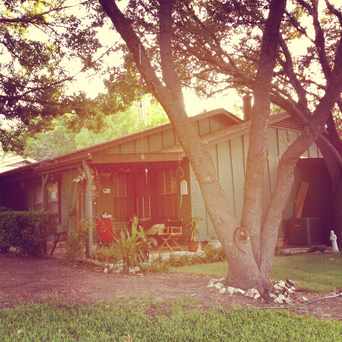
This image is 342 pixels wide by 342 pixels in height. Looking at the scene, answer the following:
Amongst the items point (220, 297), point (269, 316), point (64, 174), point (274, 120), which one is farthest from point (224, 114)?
point (269, 316)

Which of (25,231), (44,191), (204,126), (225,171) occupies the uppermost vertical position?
(204,126)

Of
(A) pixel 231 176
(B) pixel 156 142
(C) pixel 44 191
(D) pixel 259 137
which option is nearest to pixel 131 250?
(D) pixel 259 137

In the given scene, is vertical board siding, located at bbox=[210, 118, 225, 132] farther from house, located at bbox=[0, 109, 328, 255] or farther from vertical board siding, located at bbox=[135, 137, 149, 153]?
vertical board siding, located at bbox=[135, 137, 149, 153]

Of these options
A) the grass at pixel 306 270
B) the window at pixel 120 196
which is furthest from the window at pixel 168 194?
the grass at pixel 306 270

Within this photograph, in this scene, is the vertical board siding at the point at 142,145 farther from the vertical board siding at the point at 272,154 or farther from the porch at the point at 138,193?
the vertical board siding at the point at 272,154

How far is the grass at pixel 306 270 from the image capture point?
868 cm

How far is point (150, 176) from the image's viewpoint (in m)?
17.1

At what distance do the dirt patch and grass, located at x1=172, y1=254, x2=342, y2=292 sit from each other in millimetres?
714

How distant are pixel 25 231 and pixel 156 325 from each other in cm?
987

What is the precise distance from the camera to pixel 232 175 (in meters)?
14.4

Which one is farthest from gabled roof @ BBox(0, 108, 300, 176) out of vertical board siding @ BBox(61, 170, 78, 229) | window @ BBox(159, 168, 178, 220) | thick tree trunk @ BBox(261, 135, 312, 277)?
thick tree trunk @ BBox(261, 135, 312, 277)

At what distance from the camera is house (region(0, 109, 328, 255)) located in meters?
13.8

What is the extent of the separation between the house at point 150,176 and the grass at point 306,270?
8.27ft

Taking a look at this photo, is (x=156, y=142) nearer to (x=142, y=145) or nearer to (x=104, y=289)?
(x=142, y=145)
